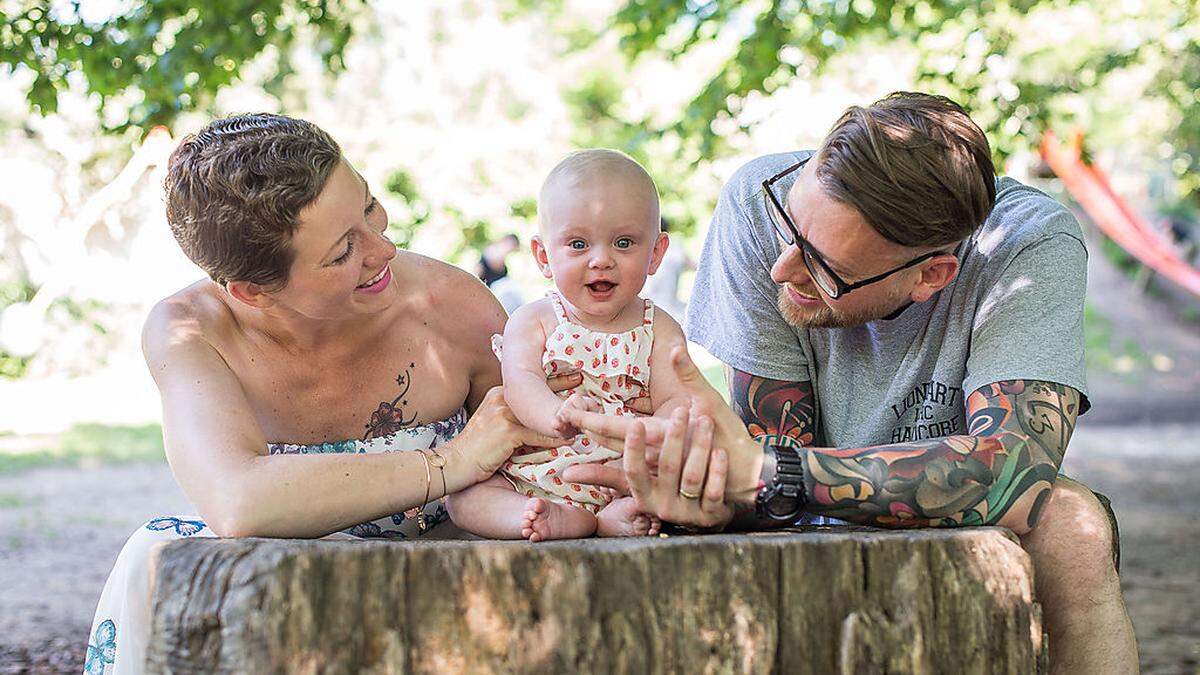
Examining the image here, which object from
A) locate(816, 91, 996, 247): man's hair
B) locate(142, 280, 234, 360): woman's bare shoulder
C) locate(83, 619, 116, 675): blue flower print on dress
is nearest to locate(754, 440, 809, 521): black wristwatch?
locate(816, 91, 996, 247): man's hair

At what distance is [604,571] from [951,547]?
1.94 feet

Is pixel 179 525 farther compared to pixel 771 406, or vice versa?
pixel 771 406

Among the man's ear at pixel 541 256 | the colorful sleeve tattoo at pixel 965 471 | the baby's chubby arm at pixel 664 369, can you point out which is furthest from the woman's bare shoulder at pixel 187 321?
the colorful sleeve tattoo at pixel 965 471

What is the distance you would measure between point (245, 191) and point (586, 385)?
0.78 metres

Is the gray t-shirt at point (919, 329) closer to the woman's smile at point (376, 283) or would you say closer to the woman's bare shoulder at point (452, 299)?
the woman's bare shoulder at point (452, 299)

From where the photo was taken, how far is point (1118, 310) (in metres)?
16.4

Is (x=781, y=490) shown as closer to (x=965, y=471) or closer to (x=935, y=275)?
(x=965, y=471)

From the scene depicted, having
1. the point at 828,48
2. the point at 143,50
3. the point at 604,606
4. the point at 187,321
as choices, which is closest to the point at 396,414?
the point at 187,321

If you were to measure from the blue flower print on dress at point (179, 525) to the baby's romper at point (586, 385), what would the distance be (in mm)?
681

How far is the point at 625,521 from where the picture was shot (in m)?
2.36

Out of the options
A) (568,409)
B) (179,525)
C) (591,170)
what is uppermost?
(591,170)

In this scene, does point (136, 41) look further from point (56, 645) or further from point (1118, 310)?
point (1118, 310)

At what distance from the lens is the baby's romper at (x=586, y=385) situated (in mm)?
2516

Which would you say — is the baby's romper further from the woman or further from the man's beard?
the man's beard
